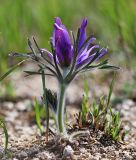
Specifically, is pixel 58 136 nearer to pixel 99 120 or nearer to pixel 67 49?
pixel 99 120

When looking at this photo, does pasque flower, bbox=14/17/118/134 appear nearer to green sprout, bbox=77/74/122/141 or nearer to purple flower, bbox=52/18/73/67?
purple flower, bbox=52/18/73/67

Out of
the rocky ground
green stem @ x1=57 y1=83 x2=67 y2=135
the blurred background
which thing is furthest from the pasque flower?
the blurred background

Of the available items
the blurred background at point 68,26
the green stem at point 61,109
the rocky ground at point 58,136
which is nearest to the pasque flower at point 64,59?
the green stem at point 61,109

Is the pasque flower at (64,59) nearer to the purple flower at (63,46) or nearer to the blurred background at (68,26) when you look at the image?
the purple flower at (63,46)

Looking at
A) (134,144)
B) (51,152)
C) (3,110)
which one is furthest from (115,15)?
(51,152)

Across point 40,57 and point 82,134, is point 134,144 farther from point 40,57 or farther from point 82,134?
point 40,57
